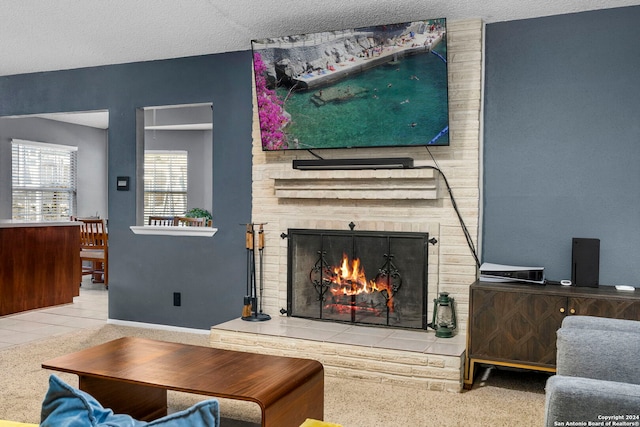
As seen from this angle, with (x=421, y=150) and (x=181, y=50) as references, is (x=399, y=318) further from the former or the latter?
(x=181, y=50)

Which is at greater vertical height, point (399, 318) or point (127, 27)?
point (127, 27)

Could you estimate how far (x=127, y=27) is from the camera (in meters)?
4.20

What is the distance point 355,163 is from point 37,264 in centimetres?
374

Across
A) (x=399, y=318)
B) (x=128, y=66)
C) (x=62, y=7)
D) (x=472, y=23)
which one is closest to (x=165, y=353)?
(x=399, y=318)

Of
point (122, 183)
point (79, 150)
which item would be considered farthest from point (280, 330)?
point (79, 150)

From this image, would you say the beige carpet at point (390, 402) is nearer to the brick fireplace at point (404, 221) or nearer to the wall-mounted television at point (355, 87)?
the brick fireplace at point (404, 221)

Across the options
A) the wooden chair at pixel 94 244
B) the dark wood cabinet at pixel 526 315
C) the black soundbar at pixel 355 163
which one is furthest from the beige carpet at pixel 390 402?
the wooden chair at pixel 94 244

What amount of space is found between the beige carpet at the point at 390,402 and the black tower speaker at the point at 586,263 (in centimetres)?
70

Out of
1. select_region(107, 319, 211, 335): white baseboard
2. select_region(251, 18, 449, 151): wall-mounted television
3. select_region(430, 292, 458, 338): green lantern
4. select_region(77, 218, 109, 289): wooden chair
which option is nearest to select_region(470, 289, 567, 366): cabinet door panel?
select_region(430, 292, 458, 338): green lantern

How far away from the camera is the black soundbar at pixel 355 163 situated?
12.9ft

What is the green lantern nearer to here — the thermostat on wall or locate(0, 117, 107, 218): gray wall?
the thermostat on wall

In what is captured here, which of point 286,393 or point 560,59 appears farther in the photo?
point 560,59

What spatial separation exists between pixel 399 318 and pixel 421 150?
1.23m

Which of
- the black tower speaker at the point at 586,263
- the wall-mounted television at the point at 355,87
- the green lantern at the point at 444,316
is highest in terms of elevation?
the wall-mounted television at the point at 355,87
